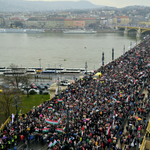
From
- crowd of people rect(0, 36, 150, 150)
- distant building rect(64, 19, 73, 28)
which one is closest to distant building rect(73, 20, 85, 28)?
distant building rect(64, 19, 73, 28)

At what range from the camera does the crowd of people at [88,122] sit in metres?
8.95

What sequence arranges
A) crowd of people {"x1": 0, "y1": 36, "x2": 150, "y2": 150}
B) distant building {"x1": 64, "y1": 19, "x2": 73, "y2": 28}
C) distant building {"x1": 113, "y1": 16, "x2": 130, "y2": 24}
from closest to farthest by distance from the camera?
crowd of people {"x1": 0, "y1": 36, "x2": 150, "y2": 150}
distant building {"x1": 64, "y1": 19, "x2": 73, "y2": 28}
distant building {"x1": 113, "y1": 16, "x2": 130, "y2": 24}

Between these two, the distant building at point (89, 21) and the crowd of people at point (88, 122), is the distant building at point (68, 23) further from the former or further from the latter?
the crowd of people at point (88, 122)

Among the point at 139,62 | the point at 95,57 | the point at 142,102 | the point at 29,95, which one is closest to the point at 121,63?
the point at 139,62

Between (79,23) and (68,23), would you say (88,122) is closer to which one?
(79,23)

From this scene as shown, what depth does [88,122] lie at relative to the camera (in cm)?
1002

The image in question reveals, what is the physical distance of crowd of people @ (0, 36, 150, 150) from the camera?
29.4 feet

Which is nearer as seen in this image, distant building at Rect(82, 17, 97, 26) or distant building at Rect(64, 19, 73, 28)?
distant building at Rect(64, 19, 73, 28)

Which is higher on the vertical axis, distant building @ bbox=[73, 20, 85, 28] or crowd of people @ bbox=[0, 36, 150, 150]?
crowd of people @ bbox=[0, 36, 150, 150]

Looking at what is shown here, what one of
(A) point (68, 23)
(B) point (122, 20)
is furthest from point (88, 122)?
(B) point (122, 20)

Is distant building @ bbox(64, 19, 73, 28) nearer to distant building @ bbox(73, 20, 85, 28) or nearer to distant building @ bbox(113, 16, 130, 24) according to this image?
distant building @ bbox(73, 20, 85, 28)

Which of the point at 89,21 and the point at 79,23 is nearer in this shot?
the point at 79,23

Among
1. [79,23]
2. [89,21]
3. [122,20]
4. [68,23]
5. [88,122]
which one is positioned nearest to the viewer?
[88,122]

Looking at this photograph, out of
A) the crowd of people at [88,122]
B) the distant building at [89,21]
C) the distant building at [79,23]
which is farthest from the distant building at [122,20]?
the crowd of people at [88,122]
